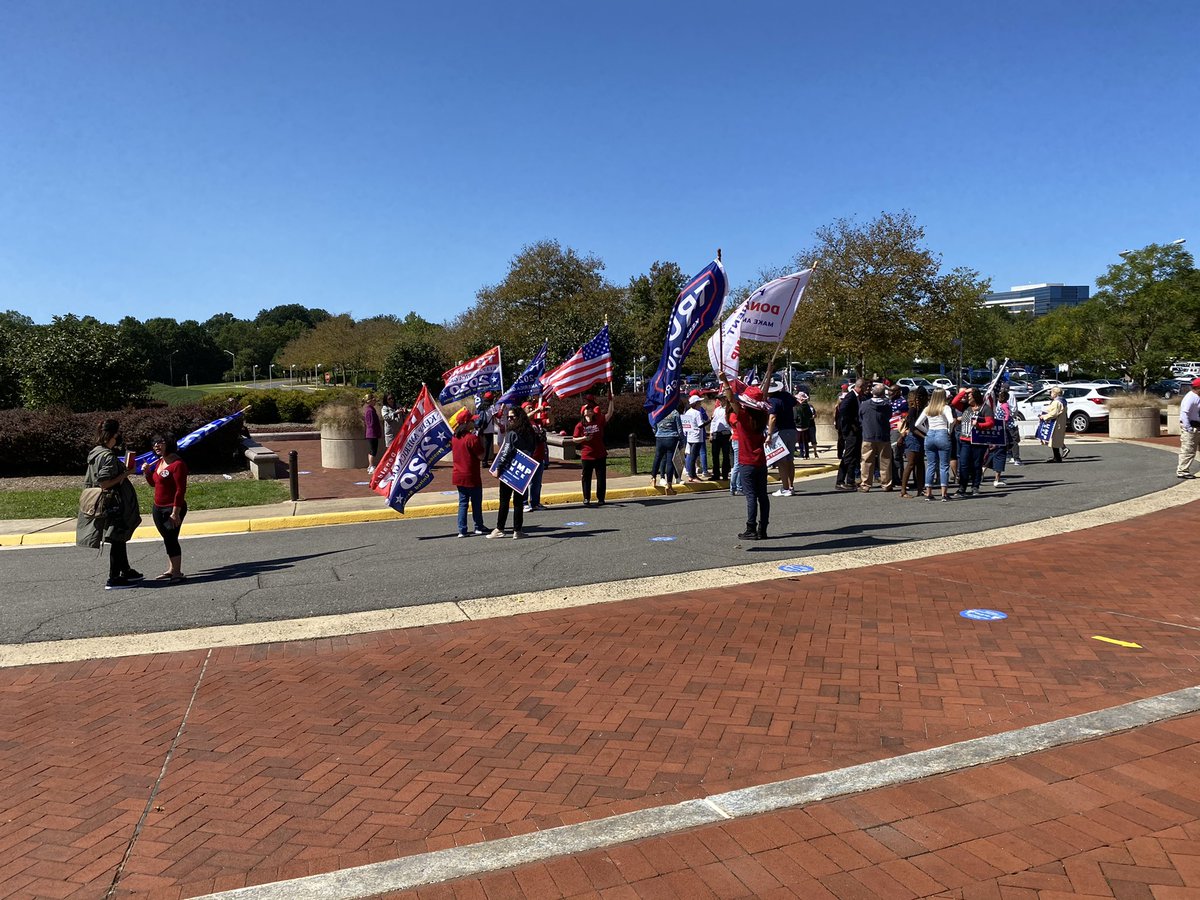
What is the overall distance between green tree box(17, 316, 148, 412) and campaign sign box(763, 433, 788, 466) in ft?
63.2

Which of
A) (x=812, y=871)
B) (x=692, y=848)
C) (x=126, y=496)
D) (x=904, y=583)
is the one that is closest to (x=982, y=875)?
(x=812, y=871)

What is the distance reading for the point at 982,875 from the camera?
3490 millimetres

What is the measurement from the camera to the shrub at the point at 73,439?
18688mm

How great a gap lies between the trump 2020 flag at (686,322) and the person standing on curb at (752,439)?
261 cm

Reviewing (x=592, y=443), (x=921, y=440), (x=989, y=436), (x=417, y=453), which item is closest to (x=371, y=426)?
(x=592, y=443)

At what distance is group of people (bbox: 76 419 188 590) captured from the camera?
28.5 feet

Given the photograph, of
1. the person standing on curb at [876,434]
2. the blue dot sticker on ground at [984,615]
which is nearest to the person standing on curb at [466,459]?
the blue dot sticker on ground at [984,615]

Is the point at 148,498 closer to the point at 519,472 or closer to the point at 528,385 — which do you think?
the point at 528,385

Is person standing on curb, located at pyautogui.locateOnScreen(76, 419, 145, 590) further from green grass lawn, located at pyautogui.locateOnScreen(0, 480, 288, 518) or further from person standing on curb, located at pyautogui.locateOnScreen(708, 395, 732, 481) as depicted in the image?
person standing on curb, located at pyautogui.locateOnScreen(708, 395, 732, 481)

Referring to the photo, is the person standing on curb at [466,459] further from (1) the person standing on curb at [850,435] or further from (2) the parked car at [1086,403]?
(2) the parked car at [1086,403]

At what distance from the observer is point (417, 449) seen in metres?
12.5

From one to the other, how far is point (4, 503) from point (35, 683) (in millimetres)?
11189

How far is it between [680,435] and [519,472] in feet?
17.0

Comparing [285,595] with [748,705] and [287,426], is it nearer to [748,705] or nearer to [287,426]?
[748,705]
